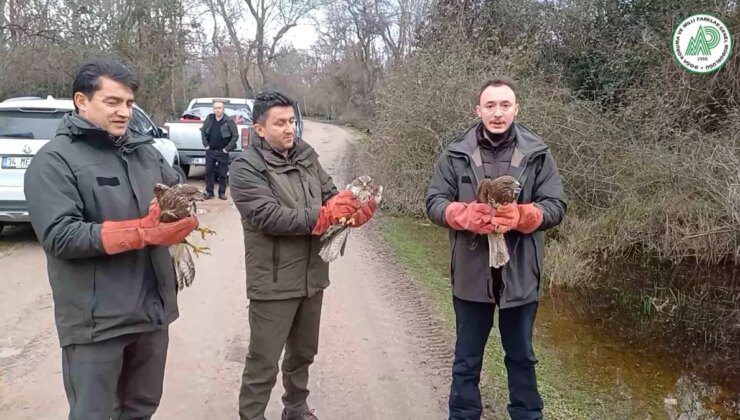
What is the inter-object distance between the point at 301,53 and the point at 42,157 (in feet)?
135

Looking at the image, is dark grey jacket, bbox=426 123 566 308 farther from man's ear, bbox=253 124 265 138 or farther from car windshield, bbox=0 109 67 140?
car windshield, bbox=0 109 67 140

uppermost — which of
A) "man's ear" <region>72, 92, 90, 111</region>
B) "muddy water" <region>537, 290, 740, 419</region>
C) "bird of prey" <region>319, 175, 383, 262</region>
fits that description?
"man's ear" <region>72, 92, 90, 111</region>

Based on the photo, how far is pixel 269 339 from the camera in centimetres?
298

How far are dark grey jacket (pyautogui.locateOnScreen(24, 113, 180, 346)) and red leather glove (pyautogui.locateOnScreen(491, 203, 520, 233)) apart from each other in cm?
159

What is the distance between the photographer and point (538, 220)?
2838 millimetres

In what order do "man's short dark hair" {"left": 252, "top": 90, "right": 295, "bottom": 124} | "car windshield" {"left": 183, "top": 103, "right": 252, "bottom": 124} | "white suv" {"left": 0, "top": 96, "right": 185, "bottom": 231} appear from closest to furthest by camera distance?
"man's short dark hair" {"left": 252, "top": 90, "right": 295, "bottom": 124}
"white suv" {"left": 0, "top": 96, "right": 185, "bottom": 231}
"car windshield" {"left": 183, "top": 103, "right": 252, "bottom": 124}

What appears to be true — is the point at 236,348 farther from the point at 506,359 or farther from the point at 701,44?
the point at 701,44

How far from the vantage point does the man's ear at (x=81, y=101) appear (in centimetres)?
231

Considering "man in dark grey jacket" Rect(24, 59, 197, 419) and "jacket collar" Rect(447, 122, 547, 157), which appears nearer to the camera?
"man in dark grey jacket" Rect(24, 59, 197, 419)

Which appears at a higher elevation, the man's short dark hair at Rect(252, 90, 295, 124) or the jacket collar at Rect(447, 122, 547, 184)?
the man's short dark hair at Rect(252, 90, 295, 124)

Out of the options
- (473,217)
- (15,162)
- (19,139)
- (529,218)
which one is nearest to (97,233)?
(473,217)

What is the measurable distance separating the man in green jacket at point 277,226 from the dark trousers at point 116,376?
53 cm

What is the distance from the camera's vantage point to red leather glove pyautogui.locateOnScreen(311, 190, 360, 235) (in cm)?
278

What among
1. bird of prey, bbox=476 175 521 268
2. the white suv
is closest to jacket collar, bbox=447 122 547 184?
bird of prey, bbox=476 175 521 268
